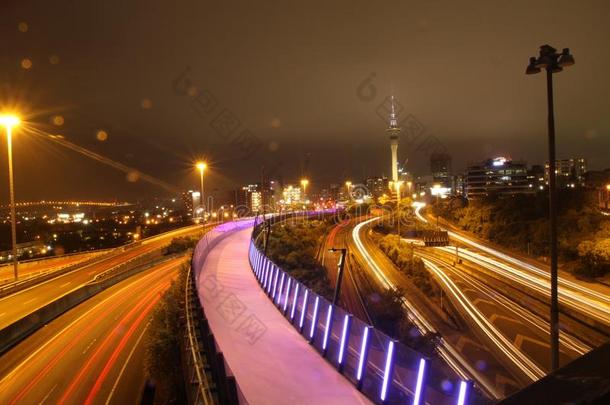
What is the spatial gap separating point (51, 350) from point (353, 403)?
12.3m

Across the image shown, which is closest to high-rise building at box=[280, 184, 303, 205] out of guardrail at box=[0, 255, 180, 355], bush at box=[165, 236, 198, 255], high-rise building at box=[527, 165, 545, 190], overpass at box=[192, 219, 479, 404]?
high-rise building at box=[527, 165, 545, 190]

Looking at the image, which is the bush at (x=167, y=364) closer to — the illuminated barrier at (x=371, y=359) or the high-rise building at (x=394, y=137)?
the illuminated barrier at (x=371, y=359)

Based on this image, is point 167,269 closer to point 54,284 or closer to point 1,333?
point 54,284

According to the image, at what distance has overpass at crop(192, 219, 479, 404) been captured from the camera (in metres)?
5.41

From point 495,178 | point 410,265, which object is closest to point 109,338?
point 410,265

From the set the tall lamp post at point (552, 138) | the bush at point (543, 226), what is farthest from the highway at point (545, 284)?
the tall lamp post at point (552, 138)

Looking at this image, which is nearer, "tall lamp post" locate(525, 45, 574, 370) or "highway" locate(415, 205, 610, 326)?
"tall lamp post" locate(525, 45, 574, 370)

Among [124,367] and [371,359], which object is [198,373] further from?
[124,367]

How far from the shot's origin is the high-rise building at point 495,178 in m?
109

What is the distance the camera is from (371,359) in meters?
6.66

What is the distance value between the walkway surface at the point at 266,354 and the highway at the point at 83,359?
2.99 meters

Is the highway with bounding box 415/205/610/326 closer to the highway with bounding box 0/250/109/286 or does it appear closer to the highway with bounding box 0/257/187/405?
the highway with bounding box 0/257/187/405

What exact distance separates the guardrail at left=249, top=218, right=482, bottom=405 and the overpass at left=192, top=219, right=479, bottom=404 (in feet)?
0.03

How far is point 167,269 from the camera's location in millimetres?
29906
